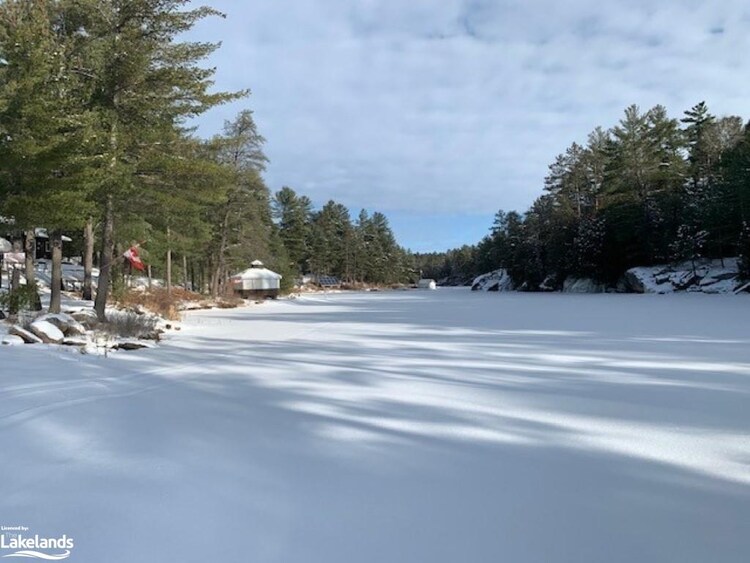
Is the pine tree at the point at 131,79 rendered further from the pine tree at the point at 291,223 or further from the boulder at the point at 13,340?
the pine tree at the point at 291,223

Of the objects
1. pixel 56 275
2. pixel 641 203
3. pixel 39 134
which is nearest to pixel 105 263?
pixel 56 275

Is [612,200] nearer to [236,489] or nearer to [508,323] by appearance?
[508,323]

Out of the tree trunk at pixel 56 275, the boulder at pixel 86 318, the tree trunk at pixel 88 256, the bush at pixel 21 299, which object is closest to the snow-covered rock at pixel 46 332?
the boulder at pixel 86 318

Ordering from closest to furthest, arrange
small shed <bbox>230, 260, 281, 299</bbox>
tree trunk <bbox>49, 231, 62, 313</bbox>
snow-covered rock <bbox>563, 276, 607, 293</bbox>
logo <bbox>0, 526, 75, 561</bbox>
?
logo <bbox>0, 526, 75, 561</bbox>, tree trunk <bbox>49, 231, 62, 313</bbox>, small shed <bbox>230, 260, 281, 299</bbox>, snow-covered rock <bbox>563, 276, 607, 293</bbox>

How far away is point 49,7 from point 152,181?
4.80m

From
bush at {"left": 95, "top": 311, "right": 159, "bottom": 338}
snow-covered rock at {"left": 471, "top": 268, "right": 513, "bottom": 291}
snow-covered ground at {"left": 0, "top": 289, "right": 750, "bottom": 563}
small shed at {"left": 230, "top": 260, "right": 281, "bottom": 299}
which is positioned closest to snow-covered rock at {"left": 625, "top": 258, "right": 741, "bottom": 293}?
snow-covered rock at {"left": 471, "top": 268, "right": 513, "bottom": 291}

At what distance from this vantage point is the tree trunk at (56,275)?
12.7 m

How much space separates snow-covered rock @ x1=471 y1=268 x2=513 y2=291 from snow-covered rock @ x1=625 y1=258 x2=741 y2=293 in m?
18.7

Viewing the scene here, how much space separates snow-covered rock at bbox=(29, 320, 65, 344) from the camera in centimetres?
904

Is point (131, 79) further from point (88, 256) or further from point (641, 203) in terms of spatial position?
point (641, 203)

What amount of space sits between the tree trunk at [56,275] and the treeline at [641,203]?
105 feet

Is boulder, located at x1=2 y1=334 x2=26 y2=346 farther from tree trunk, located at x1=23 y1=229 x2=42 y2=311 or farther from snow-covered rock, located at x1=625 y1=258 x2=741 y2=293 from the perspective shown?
snow-covered rock, located at x1=625 y1=258 x2=741 y2=293

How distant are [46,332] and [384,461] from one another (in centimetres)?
814

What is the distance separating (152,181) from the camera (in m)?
12.9
